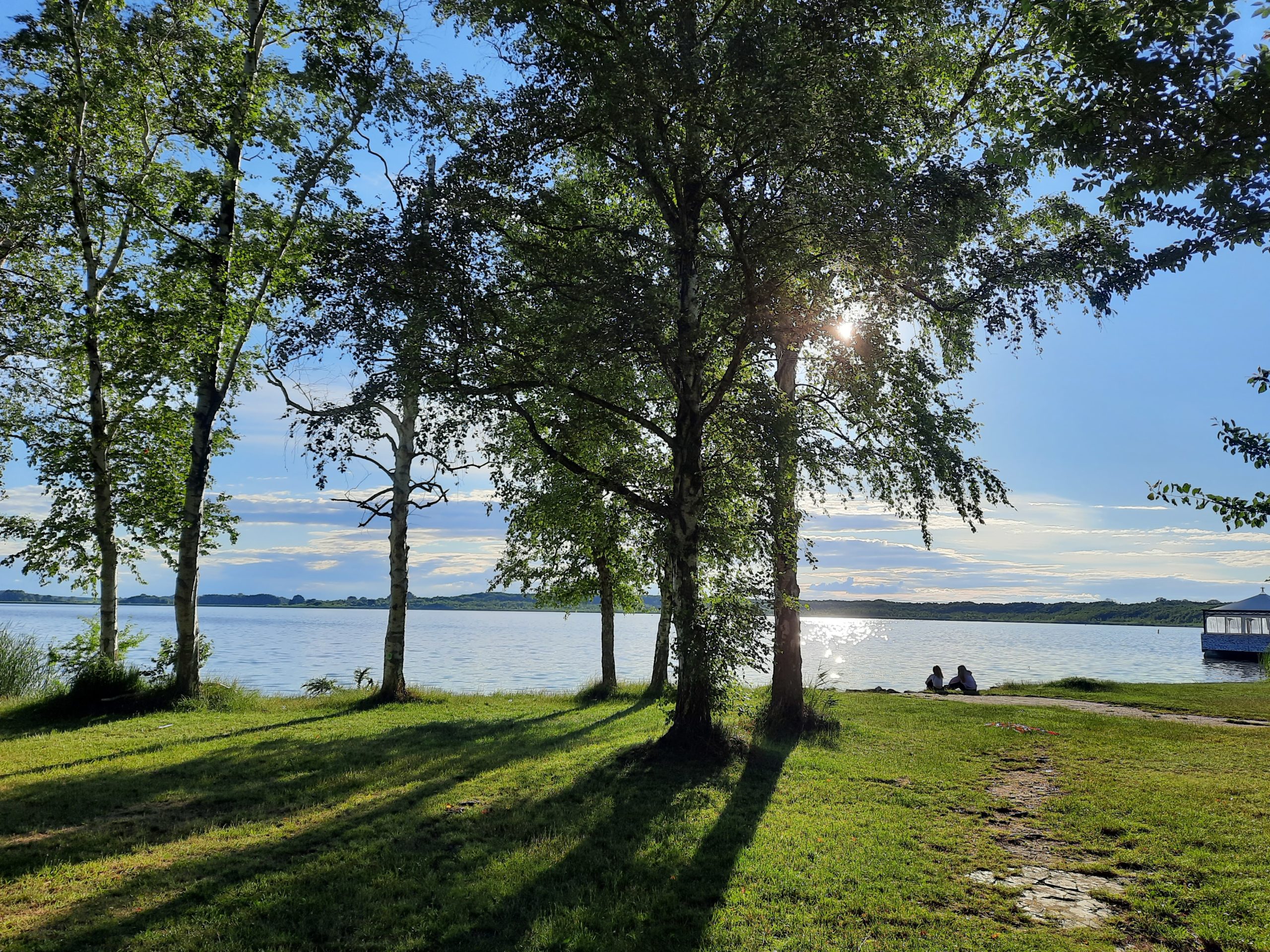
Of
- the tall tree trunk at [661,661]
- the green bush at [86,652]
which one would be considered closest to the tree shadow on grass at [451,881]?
the tall tree trunk at [661,661]

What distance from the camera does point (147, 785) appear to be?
10.4m

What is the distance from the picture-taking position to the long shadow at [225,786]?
823 cm

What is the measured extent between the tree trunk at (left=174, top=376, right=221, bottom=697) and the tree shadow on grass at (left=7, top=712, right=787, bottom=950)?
1066 cm

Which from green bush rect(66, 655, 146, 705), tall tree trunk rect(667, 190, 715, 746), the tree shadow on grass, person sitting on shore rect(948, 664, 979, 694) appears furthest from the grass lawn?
person sitting on shore rect(948, 664, 979, 694)

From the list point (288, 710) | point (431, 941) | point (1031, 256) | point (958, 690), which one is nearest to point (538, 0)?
point (1031, 256)

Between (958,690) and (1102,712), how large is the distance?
22.0 feet

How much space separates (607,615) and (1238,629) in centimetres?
6537

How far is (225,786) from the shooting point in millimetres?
10555

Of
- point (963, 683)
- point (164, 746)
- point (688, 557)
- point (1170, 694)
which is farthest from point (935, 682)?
point (164, 746)

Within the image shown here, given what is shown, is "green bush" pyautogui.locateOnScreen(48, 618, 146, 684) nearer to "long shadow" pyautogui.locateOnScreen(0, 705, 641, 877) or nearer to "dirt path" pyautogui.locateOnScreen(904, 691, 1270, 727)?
"long shadow" pyautogui.locateOnScreen(0, 705, 641, 877)

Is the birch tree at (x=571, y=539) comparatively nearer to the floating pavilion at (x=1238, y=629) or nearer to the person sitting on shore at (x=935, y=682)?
the person sitting on shore at (x=935, y=682)

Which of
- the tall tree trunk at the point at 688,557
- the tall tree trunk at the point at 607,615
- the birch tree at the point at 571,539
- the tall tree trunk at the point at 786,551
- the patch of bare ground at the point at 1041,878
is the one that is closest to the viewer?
the patch of bare ground at the point at 1041,878

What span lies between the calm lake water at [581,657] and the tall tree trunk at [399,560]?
7.82 m

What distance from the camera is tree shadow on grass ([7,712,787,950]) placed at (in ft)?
19.5
